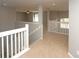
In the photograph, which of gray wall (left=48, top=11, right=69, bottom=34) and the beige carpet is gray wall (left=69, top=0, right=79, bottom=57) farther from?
gray wall (left=48, top=11, right=69, bottom=34)

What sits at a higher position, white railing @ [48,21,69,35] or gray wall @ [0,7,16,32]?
gray wall @ [0,7,16,32]

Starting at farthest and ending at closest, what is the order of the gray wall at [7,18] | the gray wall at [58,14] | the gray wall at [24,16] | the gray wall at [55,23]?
the gray wall at [24,16] → the gray wall at [58,14] → the gray wall at [55,23] → the gray wall at [7,18]

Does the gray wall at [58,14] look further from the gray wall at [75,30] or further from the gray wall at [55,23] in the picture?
the gray wall at [75,30]

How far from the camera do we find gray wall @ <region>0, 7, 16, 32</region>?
9312 millimetres

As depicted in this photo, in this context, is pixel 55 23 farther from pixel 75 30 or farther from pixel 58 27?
pixel 75 30

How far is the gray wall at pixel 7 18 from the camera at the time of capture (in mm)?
9312

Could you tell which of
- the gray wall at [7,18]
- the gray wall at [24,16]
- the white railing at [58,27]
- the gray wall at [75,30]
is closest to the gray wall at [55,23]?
the white railing at [58,27]

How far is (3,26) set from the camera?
948 centimetres

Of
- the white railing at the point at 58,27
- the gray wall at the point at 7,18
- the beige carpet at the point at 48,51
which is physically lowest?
the beige carpet at the point at 48,51

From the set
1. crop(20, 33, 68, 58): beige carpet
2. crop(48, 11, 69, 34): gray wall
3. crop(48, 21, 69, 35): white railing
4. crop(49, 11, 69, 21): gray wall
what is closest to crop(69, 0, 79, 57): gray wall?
crop(20, 33, 68, 58): beige carpet

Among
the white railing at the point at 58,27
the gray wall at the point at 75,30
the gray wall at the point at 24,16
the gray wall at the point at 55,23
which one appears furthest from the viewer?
the gray wall at the point at 24,16

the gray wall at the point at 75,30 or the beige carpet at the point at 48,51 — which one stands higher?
the gray wall at the point at 75,30

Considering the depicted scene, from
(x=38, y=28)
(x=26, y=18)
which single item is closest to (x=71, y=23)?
(x=38, y=28)

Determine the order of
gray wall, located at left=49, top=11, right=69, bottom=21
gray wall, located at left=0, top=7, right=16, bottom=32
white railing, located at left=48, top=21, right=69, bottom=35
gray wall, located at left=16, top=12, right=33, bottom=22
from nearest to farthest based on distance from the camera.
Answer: gray wall, located at left=0, top=7, right=16, bottom=32
white railing, located at left=48, top=21, right=69, bottom=35
gray wall, located at left=49, top=11, right=69, bottom=21
gray wall, located at left=16, top=12, right=33, bottom=22
